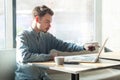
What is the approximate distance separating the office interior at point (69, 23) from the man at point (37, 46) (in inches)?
10.6

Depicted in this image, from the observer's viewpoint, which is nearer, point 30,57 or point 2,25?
point 30,57

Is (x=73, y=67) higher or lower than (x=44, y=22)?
lower

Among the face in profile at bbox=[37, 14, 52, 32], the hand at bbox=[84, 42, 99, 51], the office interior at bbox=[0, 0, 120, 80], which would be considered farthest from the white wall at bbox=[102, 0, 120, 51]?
the face in profile at bbox=[37, 14, 52, 32]

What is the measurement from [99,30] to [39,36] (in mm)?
1459

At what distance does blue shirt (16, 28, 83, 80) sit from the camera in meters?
2.14

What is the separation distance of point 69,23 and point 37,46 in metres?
1.06

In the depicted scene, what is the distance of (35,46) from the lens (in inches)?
93.7

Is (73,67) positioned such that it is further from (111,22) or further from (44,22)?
(111,22)

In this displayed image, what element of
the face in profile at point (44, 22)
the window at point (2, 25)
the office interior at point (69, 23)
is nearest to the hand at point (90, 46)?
the office interior at point (69, 23)

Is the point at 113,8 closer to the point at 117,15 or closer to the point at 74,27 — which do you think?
the point at 117,15

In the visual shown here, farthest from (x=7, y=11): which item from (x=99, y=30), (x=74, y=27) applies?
(x=99, y=30)

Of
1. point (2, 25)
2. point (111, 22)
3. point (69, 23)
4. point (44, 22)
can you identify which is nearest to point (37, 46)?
point (44, 22)

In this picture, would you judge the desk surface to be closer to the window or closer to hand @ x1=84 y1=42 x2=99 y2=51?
hand @ x1=84 y1=42 x2=99 y2=51

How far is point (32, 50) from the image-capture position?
234cm
